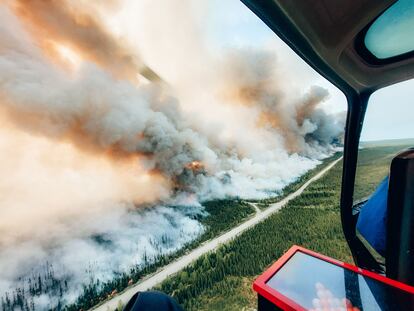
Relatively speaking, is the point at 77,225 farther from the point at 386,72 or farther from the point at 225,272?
the point at 386,72

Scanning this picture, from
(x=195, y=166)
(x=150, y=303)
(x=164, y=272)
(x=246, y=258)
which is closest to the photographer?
(x=150, y=303)

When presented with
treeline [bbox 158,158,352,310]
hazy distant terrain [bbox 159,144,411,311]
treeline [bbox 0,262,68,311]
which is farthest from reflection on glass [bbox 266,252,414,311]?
treeline [bbox 0,262,68,311]

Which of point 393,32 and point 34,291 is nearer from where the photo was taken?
point 393,32

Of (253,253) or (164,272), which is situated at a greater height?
(253,253)

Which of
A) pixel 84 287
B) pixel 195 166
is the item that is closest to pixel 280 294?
pixel 84 287

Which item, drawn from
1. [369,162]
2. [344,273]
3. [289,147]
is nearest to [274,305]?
[344,273]

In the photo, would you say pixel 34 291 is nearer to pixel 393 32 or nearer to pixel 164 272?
pixel 164 272

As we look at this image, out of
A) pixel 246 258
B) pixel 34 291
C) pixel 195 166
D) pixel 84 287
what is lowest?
pixel 34 291

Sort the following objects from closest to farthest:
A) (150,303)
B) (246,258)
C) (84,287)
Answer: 1. (150,303)
2. (246,258)
3. (84,287)
